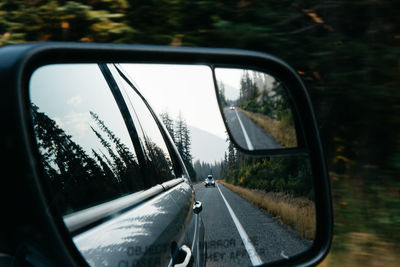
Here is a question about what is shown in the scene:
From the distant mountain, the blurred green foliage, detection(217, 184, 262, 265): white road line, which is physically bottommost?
detection(217, 184, 262, 265): white road line

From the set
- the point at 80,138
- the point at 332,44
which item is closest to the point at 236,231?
the point at 80,138

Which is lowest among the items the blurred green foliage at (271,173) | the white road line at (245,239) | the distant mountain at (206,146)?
the white road line at (245,239)

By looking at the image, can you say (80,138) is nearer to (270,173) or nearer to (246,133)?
(246,133)

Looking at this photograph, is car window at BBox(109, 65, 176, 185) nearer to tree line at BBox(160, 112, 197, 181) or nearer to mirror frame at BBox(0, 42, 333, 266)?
tree line at BBox(160, 112, 197, 181)

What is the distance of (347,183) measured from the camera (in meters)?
3.88

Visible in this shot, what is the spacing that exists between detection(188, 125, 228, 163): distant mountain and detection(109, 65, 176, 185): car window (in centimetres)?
41

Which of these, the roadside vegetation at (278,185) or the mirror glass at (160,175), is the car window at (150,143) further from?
the roadside vegetation at (278,185)

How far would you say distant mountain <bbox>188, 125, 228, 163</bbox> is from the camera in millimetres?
1296

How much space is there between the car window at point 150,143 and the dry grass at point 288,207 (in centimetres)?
44

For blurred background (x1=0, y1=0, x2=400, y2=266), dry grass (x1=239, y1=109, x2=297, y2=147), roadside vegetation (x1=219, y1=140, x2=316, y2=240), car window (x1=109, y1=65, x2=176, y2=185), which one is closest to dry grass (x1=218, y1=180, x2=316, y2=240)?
roadside vegetation (x1=219, y1=140, x2=316, y2=240)

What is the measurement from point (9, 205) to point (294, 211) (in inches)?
44.1

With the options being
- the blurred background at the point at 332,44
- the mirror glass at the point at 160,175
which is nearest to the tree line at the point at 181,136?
the mirror glass at the point at 160,175

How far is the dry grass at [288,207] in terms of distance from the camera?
1482mm

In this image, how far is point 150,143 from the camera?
181cm
